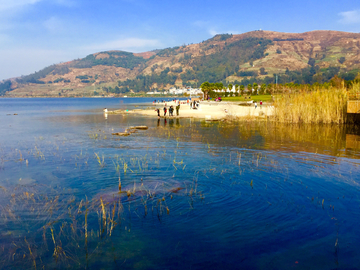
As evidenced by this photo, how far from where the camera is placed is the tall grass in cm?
2900

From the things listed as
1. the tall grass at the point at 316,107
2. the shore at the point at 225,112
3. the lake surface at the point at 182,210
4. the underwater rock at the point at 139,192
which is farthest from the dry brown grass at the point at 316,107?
the underwater rock at the point at 139,192

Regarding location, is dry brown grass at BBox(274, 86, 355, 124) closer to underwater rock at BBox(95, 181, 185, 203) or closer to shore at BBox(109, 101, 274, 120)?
shore at BBox(109, 101, 274, 120)

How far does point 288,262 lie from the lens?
21.1 ft

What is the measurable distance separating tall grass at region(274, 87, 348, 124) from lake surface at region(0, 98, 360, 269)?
1312cm

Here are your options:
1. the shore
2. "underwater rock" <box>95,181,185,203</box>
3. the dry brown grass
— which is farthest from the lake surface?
the shore

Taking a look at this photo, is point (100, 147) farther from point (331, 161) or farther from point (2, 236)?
point (331, 161)

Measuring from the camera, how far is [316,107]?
30.8 metres

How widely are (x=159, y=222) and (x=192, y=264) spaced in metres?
2.23

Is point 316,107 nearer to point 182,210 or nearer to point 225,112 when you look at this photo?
point 225,112

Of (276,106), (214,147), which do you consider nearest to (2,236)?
(214,147)

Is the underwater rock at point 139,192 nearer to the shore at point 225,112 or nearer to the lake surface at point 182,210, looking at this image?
the lake surface at point 182,210

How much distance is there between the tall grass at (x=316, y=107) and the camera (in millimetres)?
29000

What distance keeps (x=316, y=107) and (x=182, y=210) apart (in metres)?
26.7

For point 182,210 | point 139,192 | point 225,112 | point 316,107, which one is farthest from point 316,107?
point 182,210
